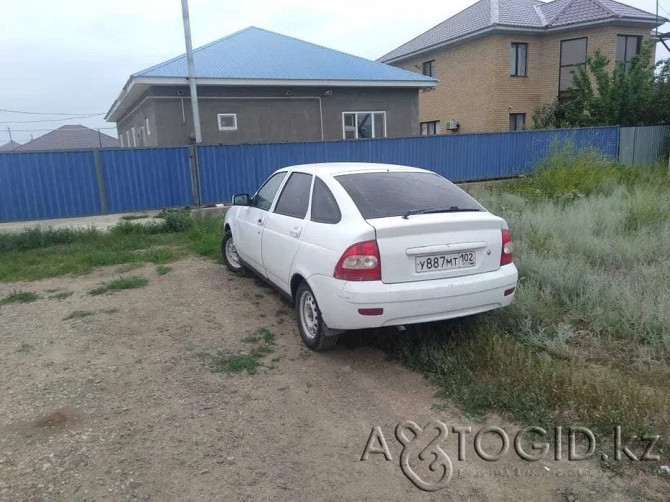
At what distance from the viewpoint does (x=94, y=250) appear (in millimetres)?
8516

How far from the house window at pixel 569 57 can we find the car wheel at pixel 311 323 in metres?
21.8

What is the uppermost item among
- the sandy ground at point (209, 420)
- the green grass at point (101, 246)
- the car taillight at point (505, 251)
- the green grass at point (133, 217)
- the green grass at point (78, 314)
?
the car taillight at point (505, 251)

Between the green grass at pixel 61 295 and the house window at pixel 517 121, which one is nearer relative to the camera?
the green grass at pixel 61 295

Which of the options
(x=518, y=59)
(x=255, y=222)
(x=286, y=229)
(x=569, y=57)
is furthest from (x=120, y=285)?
(x=569, y=57)

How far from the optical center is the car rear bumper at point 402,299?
3.58 meters

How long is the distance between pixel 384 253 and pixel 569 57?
22934 millimetres

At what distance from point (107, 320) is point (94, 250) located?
3.94 metres

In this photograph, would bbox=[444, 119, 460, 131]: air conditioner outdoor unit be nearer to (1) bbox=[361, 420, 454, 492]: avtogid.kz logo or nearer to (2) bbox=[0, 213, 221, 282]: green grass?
(2) bbox=[0, 213, 221, 282]: green grass

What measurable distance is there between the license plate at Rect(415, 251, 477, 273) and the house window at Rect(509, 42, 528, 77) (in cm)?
2130

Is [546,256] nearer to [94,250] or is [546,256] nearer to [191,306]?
[191,306]

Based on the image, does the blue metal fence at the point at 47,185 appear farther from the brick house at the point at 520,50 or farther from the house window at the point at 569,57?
the house window at the point at 569,57

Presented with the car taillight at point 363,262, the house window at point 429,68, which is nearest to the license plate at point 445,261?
the car taillight at point 363,262

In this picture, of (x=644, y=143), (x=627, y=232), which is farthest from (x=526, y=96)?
(x=627, y=232)

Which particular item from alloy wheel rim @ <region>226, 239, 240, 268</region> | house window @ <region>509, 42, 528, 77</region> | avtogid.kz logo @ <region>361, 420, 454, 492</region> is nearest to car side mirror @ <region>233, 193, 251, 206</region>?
alloy wheel rim @ <region>226, 239, 240, 268</region>
